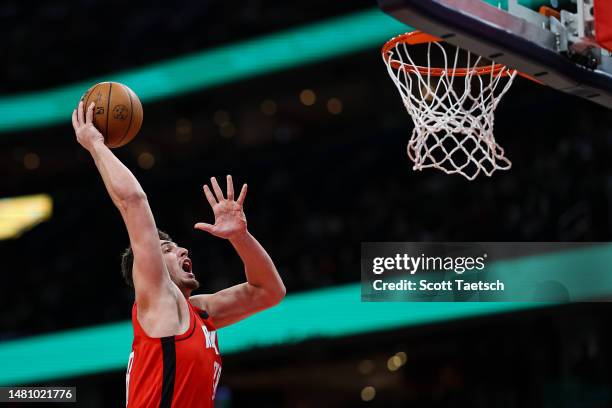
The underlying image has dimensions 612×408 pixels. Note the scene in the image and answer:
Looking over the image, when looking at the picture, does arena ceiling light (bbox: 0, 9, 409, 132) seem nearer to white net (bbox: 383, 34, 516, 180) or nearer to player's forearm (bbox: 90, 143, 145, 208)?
white net (bbox: 383, 34, 516, 180)

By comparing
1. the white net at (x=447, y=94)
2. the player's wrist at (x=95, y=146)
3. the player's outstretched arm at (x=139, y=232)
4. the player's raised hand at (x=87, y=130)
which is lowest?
the player's outstretched arm at (x=139, y=232)

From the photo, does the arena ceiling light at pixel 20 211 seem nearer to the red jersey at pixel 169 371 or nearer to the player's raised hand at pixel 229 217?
the player's raised hand at pixel 229 217

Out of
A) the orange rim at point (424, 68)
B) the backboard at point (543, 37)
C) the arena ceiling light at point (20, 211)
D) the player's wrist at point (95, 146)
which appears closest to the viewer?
the backboard at point (543, 37)

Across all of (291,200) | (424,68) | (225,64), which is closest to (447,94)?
(424,68)

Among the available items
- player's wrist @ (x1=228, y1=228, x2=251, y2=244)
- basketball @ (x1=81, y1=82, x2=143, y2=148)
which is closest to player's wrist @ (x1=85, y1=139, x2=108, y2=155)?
basketball @ (x1=81, y1=82, x2=143, y2=148)

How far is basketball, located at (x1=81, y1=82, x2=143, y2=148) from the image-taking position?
4.05 metres

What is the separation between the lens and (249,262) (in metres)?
4.18

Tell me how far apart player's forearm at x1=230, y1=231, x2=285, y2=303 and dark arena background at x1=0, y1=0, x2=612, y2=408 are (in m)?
4.98

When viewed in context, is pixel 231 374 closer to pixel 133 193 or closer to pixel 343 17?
pixel 343 17

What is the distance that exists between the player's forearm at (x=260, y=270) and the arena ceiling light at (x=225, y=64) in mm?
8541

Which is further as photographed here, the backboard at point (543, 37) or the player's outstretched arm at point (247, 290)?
the player's outstretched arm at point (247, 290)

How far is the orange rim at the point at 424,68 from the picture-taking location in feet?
15.7

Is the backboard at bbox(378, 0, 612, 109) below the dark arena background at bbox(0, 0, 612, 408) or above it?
below

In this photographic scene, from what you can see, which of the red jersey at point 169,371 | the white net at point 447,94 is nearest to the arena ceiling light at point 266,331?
the white net at point 447,94
